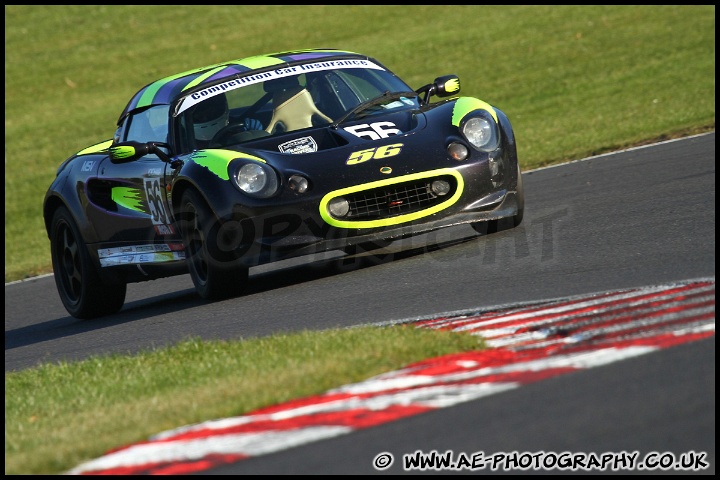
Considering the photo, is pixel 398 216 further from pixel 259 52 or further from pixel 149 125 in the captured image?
pixel 259 52

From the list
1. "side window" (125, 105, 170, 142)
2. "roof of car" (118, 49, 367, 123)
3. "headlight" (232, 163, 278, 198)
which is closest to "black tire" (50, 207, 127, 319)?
"side window" (125, 105, 170, 142)

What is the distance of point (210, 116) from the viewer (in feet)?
28.3

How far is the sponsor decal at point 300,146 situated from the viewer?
26.0ft

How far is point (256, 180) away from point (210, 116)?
3.56 ft

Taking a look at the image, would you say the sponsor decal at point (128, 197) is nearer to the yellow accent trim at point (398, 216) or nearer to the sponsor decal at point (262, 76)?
the sponsor decal at point (262, 76)

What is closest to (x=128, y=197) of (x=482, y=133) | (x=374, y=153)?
(x=374, y=153)

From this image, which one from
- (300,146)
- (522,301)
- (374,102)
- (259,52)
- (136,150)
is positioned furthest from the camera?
(259,52)

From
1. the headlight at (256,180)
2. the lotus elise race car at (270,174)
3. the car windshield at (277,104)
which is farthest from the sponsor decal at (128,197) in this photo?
the headlight at (256,180)

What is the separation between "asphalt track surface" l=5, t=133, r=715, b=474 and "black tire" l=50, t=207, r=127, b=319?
165mm

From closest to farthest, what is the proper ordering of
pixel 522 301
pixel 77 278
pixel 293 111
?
pixel 522 301 → pixel 293 111 → pixel 77 278

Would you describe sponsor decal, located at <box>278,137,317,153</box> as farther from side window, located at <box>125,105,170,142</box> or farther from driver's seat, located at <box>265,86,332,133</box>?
side window, located at <box>125,105,170,142</box>

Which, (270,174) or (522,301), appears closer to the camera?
(522,301)

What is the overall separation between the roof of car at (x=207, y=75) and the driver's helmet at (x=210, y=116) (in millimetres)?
269

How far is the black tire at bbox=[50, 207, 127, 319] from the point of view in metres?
9.41
